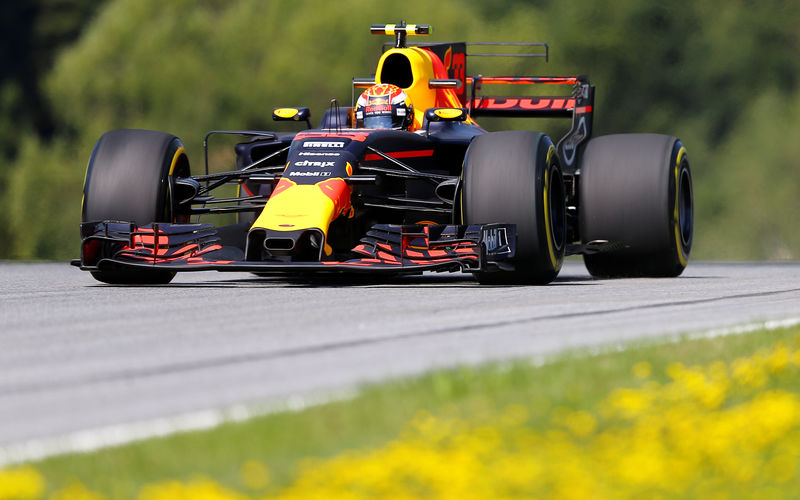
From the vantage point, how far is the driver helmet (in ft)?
40.4

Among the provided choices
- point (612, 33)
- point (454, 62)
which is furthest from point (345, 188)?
point (612, 33)

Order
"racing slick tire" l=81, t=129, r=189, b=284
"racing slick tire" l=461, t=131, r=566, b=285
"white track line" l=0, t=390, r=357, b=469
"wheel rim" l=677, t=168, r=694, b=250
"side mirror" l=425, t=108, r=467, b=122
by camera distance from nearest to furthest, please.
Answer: "white track line" l=0, t=390, r=357, b=469
"racing slick tire" l=461, t=131, r=566, b=285
"racing slick tire" l=81, t=129, r=189, b=284
"side mirror" l=425, t=108, r=467, b=122
"wheel rim" l=677, t=168, r=694, b=250

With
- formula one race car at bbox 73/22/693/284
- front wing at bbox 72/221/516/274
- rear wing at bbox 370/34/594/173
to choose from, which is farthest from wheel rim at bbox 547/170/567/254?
rear wing at bbox 370/34/594/173

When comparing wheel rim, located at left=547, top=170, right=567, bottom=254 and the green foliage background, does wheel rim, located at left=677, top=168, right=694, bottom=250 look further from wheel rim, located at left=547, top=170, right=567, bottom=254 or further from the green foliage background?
the green foliage background

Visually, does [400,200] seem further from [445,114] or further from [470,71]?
[470,71]

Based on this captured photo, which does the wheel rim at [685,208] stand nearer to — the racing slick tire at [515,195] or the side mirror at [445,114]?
the side mirror at [445,114]

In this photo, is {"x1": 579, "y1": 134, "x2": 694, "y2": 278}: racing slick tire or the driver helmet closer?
{"x1": 579, "y1": 134, "x2": 694, "y2": 278}: racing slick tire

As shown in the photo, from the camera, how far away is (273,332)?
668cm

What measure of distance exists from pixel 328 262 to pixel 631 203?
338cm

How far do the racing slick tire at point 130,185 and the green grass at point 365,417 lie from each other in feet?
19.4

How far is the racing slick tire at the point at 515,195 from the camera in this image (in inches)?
404

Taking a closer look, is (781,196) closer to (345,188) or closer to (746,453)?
(345,188)

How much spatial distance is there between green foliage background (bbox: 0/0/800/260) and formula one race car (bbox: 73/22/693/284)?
13134 millimetres

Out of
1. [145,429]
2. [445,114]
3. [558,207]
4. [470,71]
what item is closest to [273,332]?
[145,429]
